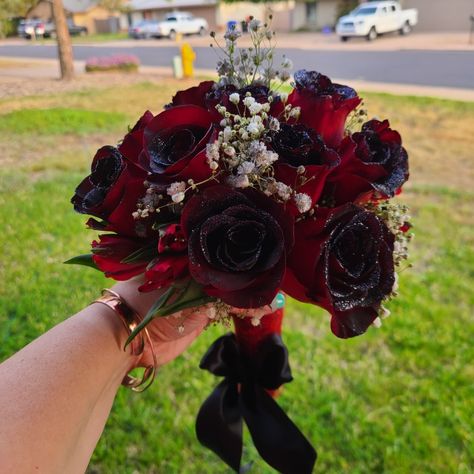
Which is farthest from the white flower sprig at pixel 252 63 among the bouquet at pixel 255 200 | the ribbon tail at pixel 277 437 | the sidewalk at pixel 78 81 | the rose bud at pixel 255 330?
the sidewalk at pixel 78 81

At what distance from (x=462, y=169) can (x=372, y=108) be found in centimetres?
221

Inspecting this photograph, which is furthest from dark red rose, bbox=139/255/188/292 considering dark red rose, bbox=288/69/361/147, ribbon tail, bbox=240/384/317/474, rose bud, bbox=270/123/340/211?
ribbon tail, bbox=240/384/317/474

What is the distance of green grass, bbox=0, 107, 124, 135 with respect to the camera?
226 inches

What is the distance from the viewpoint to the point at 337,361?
239 centimetres

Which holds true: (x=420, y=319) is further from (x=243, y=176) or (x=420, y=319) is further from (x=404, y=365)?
(x=243, y=176)

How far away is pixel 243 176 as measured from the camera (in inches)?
34.8

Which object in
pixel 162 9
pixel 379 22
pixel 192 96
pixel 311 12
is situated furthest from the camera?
pixel 162 9

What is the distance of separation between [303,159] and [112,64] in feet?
37.1

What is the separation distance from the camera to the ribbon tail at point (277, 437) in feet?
5.00

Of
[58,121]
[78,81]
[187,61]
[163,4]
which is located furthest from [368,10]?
[163,4]

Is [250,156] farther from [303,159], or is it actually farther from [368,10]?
[368,10]

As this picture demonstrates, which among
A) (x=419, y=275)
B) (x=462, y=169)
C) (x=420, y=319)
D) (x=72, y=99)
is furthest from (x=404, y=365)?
(x=72, y=99)

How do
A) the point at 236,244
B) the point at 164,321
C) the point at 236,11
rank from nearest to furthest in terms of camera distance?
the point at 236,244, the point at 164,321, the point at 236,11

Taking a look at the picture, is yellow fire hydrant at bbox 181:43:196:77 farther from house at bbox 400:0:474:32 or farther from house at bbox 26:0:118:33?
house at bbox 26:0:118:33
